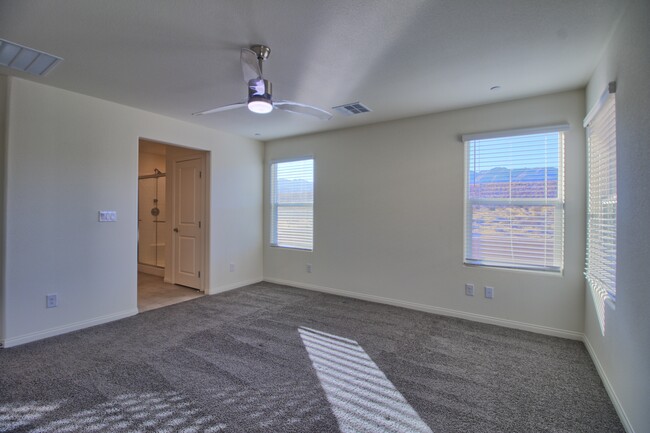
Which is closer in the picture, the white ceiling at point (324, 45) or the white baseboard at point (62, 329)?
the white ceiling at point (324, 45)

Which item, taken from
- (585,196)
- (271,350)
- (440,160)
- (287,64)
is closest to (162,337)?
(271,350)

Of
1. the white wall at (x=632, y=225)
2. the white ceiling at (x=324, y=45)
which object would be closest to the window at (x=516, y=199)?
the white ceiling at (x=324, y=45)

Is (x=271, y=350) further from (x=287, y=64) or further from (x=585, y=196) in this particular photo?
(x=585, y=196)

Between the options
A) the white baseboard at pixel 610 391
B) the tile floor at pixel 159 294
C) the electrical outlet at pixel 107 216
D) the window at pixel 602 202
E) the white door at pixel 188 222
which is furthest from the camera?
the white door at pixel 188 222

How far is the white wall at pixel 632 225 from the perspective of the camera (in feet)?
5.34

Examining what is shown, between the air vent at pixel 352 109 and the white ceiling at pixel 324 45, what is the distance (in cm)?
15

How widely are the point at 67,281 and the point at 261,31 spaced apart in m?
3.09

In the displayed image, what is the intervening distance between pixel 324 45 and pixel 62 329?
364 centimetres

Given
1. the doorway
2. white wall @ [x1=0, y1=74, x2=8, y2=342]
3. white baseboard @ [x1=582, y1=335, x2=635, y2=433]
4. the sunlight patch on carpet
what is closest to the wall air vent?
white wall @ [x1=0, y1=74, x2=8, y2=342]

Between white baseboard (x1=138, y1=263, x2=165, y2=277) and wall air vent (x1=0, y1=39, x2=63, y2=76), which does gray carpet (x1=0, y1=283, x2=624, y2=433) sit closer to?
wall air vent (x1=0, y1=39, x2=63, y2=76)

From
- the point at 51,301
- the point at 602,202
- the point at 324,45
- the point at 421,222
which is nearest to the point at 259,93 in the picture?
the point at 324,45

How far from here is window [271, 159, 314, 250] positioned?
16.5ft

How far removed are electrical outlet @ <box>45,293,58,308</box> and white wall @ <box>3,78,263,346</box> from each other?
0.12ft

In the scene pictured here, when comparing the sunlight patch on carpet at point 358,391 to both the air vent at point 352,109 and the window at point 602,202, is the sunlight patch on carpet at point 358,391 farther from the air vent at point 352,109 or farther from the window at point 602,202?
the air vent at point 352,109
